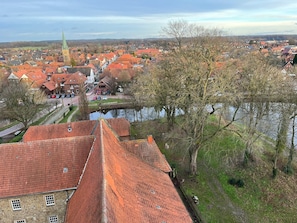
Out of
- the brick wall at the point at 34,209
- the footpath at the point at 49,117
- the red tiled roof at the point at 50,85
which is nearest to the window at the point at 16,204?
the brick wall at the point at 34,209

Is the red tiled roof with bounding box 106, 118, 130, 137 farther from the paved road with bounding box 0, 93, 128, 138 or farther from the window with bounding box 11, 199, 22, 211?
the paved road with bounding box 0, 93, 128, 138

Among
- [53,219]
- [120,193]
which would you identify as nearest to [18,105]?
[53,219]

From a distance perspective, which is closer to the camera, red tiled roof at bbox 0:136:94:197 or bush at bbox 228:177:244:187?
red tiled roof at bbox 0:136:94:197

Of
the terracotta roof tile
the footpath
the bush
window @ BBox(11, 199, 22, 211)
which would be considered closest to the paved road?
the footpath

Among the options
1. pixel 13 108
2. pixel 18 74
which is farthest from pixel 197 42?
pixel 18 74

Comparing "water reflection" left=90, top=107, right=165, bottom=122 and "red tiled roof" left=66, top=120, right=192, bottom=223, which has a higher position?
"red tiled roof" left=66, top=120, right=192, bottom=223

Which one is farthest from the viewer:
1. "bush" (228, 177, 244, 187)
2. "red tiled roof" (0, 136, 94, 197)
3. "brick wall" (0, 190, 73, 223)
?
"bush" (228, 177, 244, 187)

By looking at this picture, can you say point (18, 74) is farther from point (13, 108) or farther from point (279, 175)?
point (279, 175)

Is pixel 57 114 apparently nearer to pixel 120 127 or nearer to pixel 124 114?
pixel 124 114

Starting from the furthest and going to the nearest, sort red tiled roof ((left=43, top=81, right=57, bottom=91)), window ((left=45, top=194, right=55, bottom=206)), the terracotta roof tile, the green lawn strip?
1. red tiled roof ((left=43, top=81, right=57, bottom=91))
2. the green lawn strip
3. window ((left=45, top=194, right=55, bottom=206))
4. the terracotta roof tile
